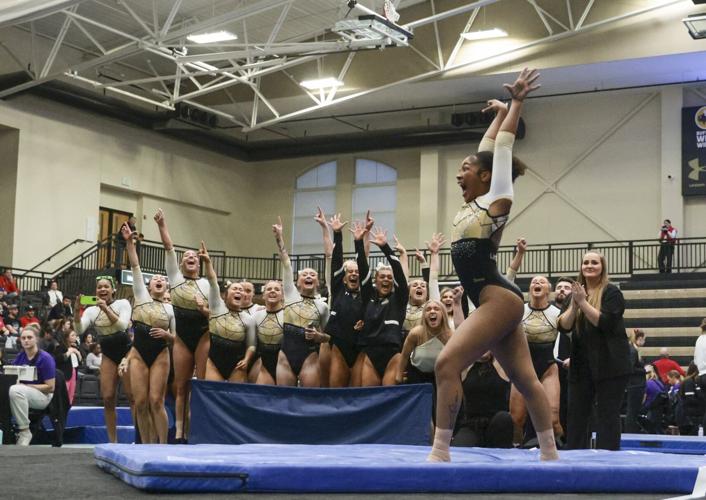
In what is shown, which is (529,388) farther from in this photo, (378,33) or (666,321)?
(666,321)

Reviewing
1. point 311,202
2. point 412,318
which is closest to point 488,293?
point 412,318

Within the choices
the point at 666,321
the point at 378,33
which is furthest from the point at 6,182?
the point at 666,321

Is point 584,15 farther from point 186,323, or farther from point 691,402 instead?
point 186,323

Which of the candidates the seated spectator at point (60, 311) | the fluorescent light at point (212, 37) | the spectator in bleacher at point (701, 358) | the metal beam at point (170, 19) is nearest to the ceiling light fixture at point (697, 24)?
the spectator in bleacher at point (701, 358)

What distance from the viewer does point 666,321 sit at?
19562 mm

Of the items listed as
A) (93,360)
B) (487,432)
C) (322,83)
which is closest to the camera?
(487,432)

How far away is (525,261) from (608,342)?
1868 centimetres

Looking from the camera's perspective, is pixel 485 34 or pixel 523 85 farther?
pixel 485 34

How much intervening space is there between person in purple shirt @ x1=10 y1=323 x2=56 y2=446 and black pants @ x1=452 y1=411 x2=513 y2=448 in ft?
15.3

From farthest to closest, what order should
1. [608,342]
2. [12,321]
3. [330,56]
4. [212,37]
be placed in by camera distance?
[330,56] < [212,37] < [12,321] < [608,342]

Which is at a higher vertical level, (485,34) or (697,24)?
(485,34)

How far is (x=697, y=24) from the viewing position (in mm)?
15336

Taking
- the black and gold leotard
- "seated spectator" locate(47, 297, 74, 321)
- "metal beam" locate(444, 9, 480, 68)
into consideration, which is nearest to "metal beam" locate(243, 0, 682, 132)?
"metal beam" locate(444, 9, 480, 68)

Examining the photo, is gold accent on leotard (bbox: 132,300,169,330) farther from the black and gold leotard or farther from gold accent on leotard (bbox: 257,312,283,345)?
gold accent on leotard (bbox: 257,312,283,345)
